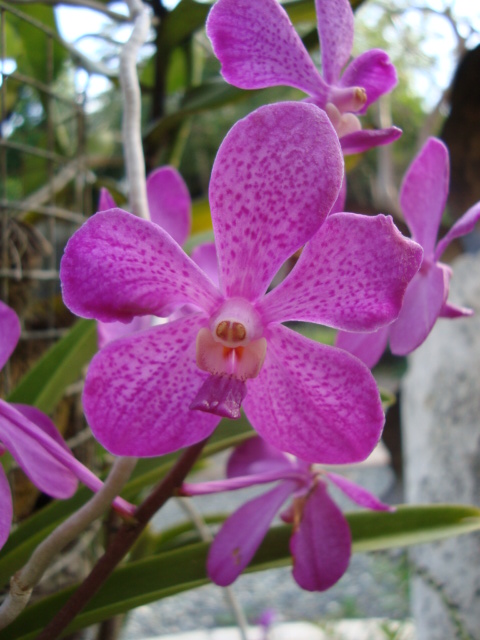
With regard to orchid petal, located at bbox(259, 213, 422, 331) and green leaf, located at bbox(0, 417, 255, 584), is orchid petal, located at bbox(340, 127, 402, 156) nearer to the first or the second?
orchid petal, located at bbox(259, 213, 422, 331)

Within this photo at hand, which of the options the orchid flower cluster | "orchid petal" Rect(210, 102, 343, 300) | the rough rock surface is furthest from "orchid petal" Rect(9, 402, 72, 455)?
the rough rock surface

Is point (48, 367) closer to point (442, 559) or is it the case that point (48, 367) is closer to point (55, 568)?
point (55, 568)

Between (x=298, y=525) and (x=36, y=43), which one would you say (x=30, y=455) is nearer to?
(x=298, y=525)

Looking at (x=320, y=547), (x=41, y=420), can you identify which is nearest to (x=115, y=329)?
(x=41, y=420)

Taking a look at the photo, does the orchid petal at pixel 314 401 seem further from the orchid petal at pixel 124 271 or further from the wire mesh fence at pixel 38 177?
the wire mesh fence at pixel 38 177

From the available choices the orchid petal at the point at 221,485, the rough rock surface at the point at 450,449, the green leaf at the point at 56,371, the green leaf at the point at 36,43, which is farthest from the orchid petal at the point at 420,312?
the green leaf at the point at 36,43

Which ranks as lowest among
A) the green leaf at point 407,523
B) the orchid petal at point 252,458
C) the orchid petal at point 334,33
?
the green leaf at point 407,523

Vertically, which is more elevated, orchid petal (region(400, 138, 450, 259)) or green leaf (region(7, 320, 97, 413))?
orchid petal (region(400, 138, 450, 259))
